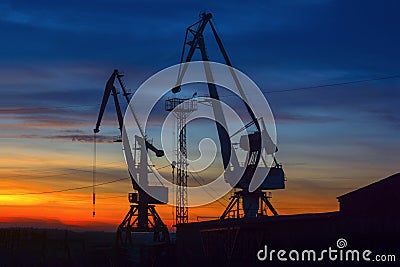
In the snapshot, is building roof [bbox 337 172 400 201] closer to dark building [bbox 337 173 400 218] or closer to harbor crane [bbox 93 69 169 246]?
dark building [bbox 337 173 400 218]

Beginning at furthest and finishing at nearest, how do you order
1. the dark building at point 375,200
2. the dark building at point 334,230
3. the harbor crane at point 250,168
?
the harbor crane at point 250,168 < the dark building at point 375,200 < the dark building at point 334,230

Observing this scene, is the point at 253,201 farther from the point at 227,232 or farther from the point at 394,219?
the point at 394,219

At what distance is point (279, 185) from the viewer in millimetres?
67625

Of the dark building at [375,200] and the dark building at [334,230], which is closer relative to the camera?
the dark building at [334,230]

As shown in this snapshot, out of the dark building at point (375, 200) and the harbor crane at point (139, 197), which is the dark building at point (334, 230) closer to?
the dark building at point (375, 200)

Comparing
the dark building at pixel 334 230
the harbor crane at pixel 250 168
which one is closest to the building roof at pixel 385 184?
the dark building at pixel 334 230

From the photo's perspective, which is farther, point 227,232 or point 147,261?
point 147,261

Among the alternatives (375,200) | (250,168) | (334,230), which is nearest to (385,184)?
(375,200)

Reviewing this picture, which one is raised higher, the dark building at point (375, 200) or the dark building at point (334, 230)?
the dark building at point (375, 200)

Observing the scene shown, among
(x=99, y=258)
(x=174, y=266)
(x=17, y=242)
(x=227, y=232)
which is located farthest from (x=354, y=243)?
(x=17, y=242)

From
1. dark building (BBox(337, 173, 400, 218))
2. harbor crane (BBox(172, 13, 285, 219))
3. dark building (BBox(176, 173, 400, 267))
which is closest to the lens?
dark building (BBox(176, 173, 400, 267))

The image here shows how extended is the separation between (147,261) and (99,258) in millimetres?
7841

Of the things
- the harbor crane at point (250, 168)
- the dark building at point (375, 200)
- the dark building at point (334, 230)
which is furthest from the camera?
the harbor crane at point (250, 168)

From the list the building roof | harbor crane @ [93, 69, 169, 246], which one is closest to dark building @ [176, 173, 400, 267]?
the building roof
